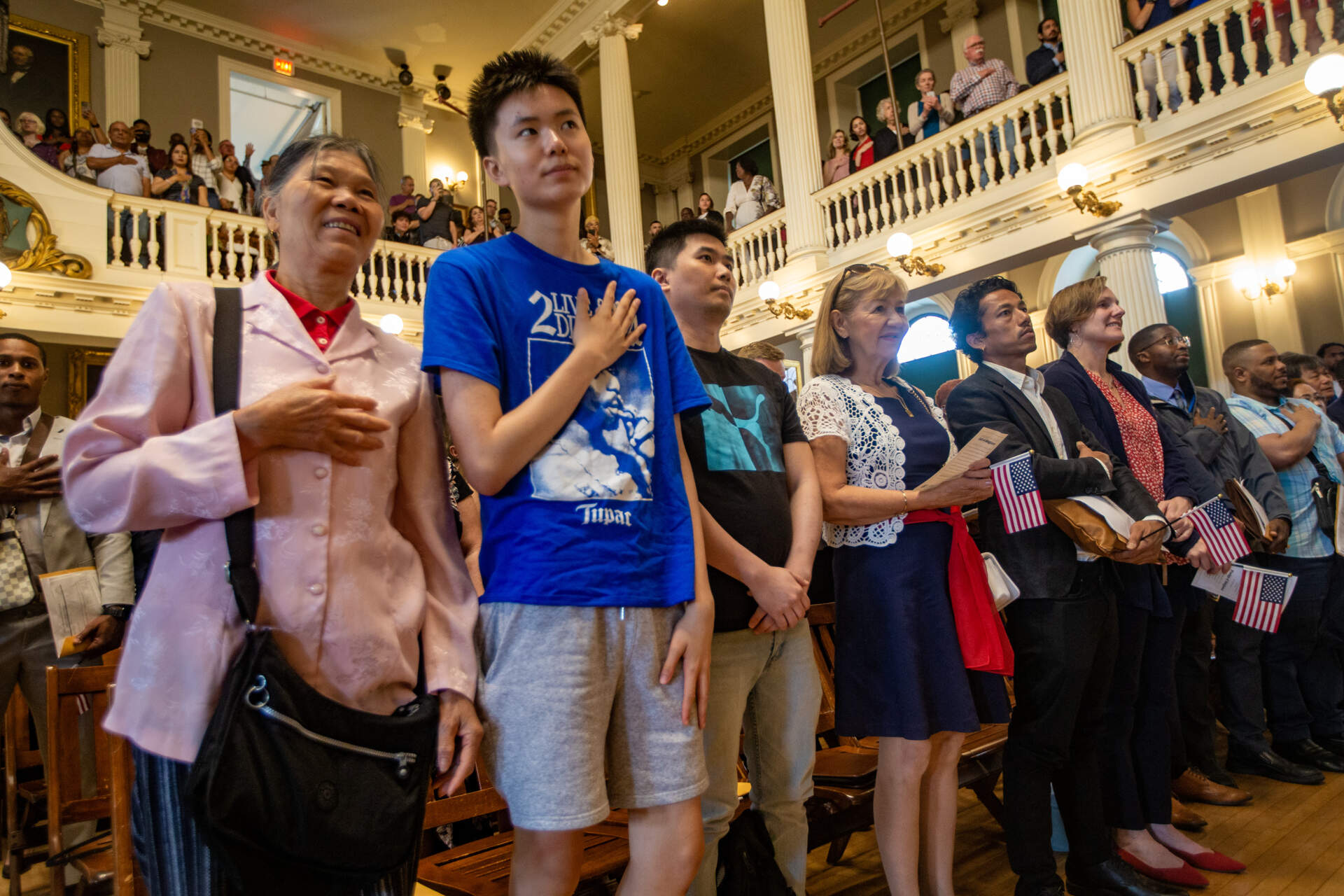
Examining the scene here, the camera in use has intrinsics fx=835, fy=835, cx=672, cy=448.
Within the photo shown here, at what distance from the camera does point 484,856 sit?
1.68 meters

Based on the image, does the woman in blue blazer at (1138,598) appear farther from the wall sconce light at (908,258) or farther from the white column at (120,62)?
the white column at (120,62)

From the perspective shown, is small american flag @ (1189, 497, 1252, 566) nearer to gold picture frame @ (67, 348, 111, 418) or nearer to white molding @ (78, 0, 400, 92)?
gold picture frame @ (67, 348, 111, 418)

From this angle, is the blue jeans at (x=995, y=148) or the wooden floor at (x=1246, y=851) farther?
the blue jeans at (x=995, y=148)

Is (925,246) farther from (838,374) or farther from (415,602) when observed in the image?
(415,602)

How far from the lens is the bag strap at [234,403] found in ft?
3.15

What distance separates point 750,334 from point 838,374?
7576 mm

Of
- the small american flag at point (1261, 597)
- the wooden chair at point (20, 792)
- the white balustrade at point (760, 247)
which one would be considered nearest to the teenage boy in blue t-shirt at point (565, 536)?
the small american flag at point (1261, 597)

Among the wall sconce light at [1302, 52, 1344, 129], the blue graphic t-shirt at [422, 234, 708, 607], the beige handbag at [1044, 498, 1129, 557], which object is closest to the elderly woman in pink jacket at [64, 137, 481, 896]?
the blue graphic t-shirt at [422, 234, 708, 607]

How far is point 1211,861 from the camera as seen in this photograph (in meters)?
2.36

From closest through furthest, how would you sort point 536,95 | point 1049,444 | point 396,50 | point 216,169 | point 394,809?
1. point 394,809
2. point 536,95
3. point 1049,444
4. point 216,169
5. point 396,50

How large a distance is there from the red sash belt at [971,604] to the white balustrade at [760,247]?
300 inches

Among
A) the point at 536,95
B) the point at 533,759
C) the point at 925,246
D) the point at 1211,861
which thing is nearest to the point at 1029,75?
the point at 925,246

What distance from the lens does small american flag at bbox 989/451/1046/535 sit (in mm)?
1965

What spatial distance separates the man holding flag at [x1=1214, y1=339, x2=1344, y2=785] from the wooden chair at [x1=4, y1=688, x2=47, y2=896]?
4243 millimetres
